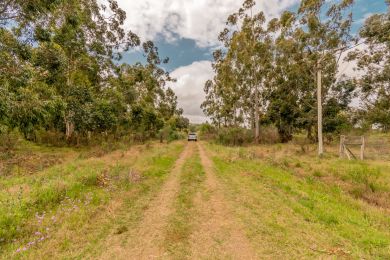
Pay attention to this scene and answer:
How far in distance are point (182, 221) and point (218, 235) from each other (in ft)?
3.40

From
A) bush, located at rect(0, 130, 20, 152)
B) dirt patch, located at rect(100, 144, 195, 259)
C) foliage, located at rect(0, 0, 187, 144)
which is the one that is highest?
foliage, located at rect(0, 0, 187, 144)

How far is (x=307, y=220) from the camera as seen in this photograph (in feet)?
17.6

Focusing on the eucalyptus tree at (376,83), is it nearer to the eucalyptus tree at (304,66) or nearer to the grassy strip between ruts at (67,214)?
the eucalyptus tree at (304,66)

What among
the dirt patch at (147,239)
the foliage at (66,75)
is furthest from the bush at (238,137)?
the dirt patch at (147,239)

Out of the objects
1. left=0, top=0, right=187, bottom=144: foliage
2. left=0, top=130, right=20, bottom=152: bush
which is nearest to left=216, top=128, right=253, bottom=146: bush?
left=0, top=0, right=187, bottom=144: foliage

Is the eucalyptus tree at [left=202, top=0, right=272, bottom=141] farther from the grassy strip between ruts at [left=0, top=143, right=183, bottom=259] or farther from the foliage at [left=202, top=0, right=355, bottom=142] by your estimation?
the grassy strip between ruts at [left=0, top=143, right=183, bottom=259]

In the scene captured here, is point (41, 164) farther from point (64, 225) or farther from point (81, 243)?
point (81, 243)

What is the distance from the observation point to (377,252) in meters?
3.98

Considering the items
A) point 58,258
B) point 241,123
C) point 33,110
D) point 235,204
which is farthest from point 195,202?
point 241,123

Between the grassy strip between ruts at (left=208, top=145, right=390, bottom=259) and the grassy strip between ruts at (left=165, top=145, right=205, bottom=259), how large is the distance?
Result: 124 centimetres

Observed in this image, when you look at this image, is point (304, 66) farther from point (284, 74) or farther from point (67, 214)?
point (67, 214)

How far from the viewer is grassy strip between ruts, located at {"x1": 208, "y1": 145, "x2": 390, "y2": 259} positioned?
4027 mm

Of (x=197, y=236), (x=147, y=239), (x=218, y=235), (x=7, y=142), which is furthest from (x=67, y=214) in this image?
(x=7, y=142)

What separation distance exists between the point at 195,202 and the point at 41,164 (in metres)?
10.6
